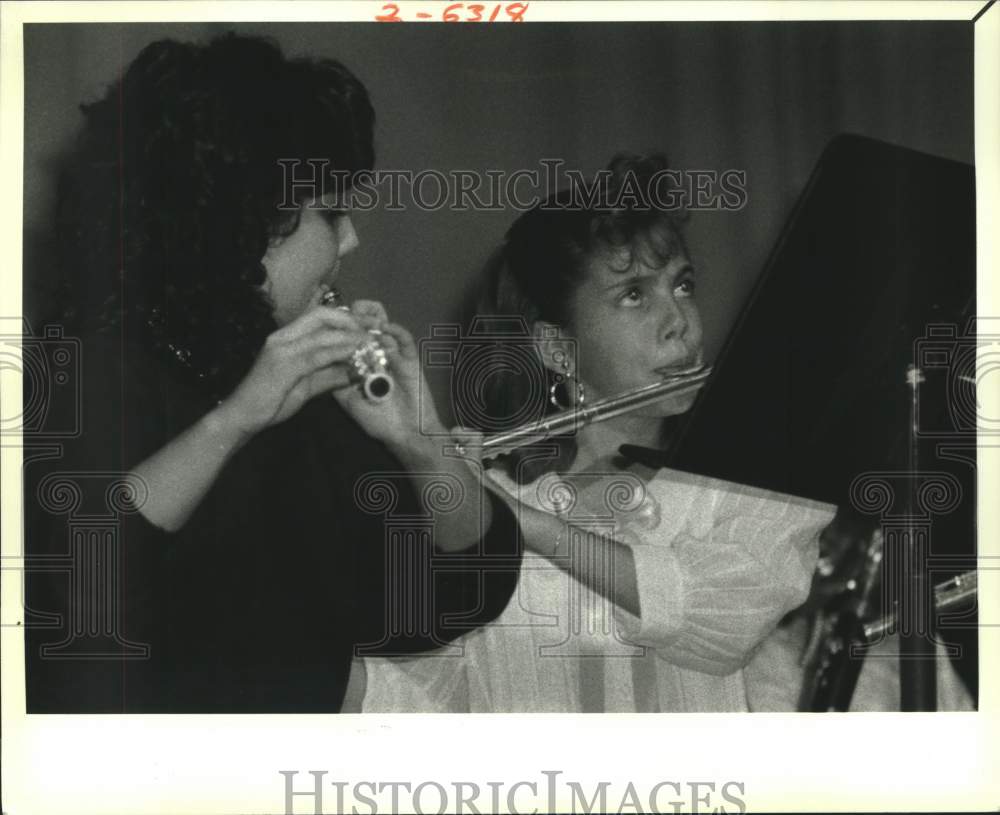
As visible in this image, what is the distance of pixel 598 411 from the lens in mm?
2385

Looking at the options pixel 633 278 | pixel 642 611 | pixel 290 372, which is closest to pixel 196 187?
pixel 290 372

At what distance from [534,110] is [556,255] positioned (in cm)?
32

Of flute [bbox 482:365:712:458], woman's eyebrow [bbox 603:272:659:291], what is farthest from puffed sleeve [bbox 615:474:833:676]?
woman's eyebrow [bbox 603:272:659:291]

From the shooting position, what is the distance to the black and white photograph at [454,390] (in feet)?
7.76

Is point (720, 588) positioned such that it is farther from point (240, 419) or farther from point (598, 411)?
point (240, 419)

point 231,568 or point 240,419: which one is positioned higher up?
point 240,419

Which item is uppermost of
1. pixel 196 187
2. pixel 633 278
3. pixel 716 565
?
pixel 196 187

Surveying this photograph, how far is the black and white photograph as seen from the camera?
2365 millimetres

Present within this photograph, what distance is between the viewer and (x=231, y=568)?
7.77ft

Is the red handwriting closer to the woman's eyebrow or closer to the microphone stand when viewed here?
the woman's eyebrow

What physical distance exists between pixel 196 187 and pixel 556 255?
778mm

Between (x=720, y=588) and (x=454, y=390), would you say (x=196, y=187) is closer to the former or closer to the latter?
(x=454, y=390)

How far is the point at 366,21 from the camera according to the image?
7.84ft

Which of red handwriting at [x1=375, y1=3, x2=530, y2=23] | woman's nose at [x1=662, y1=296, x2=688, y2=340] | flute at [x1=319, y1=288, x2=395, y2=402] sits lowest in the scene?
flute at [x1=319, y1=288, x2=395, y2=402]
